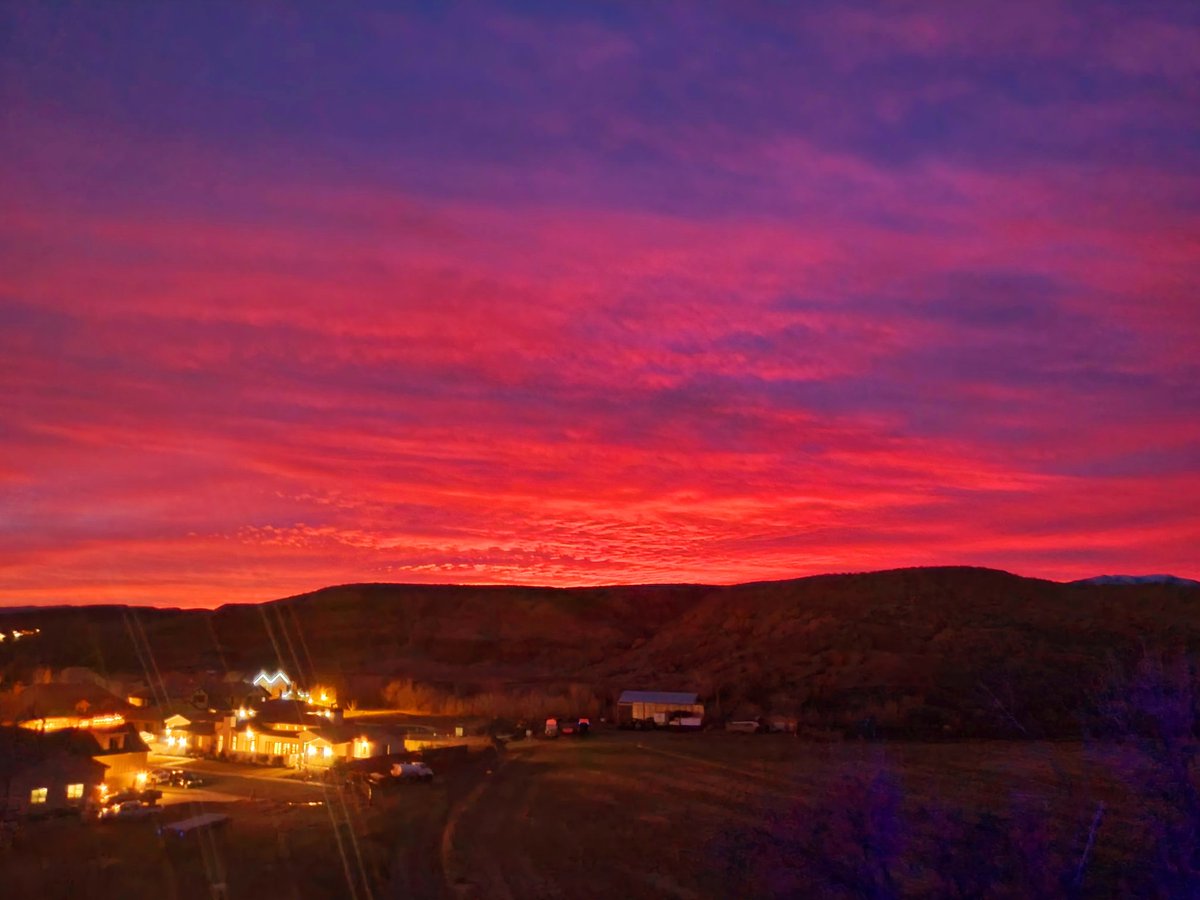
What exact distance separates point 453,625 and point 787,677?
50.0 m

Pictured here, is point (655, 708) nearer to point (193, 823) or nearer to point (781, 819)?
point (193, 823)

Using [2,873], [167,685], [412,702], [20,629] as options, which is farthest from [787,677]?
[20,629]

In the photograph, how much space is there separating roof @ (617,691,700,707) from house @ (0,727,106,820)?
116ft

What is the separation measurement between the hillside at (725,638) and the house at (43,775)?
118 feet

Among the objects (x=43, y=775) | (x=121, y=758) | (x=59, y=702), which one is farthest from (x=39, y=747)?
(x=59, y=702)

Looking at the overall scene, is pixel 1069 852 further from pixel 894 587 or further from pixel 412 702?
pixel 894 587

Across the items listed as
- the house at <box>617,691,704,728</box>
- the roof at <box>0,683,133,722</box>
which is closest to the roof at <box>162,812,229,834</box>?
the roof at <box>0,683,133,722</box>

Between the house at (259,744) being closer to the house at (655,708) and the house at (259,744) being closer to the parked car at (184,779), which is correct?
the parked car at (184,779)

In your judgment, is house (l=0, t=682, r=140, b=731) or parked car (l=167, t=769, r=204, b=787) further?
house (l=0, t=682, r=140, b=731)

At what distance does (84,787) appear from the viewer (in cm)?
3503

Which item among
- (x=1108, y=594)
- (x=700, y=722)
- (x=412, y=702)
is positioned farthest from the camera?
(x=1108, y=594)

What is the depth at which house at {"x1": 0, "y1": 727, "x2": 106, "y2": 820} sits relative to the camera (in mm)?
32906

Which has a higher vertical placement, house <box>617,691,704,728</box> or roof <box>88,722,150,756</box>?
roof <box>88,722,150,756</box>

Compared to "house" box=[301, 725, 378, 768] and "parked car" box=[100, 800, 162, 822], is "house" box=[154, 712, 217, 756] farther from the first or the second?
"parked car" box=[100, 800, 162, 822]
